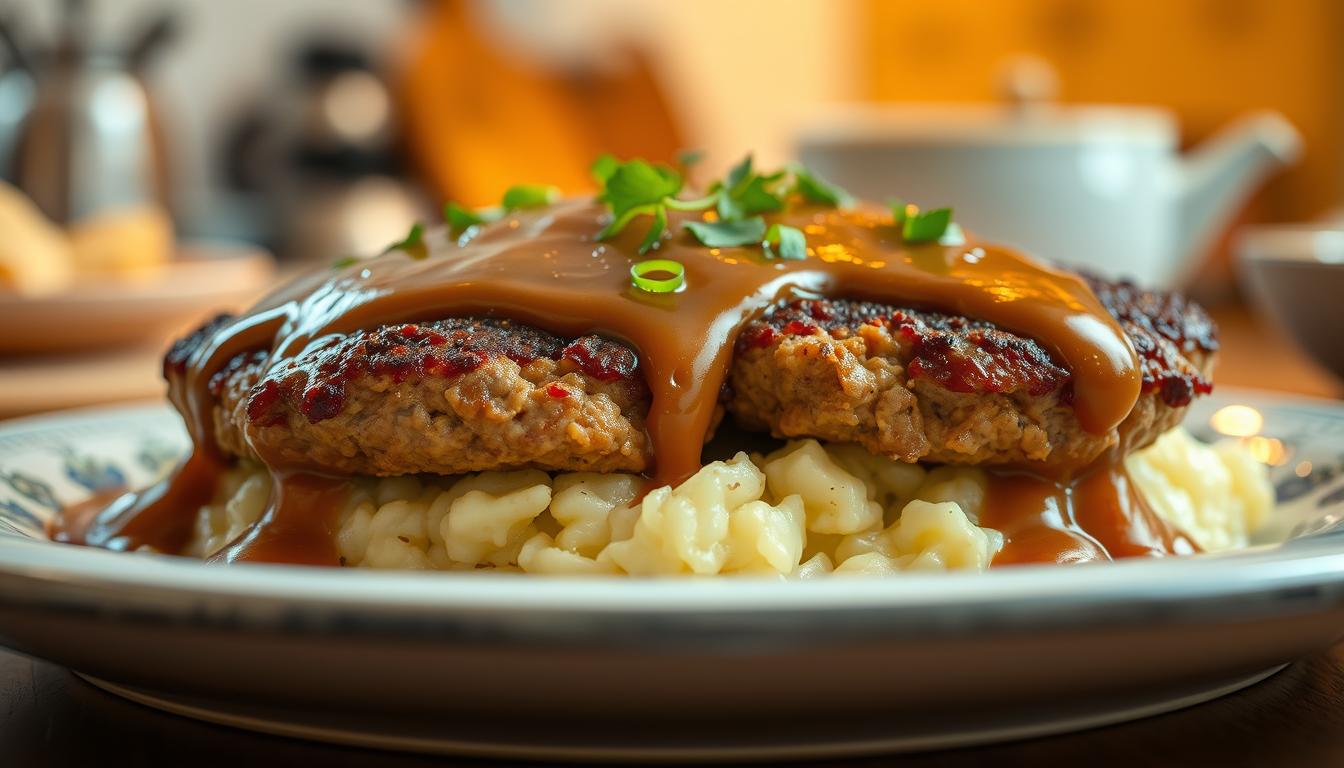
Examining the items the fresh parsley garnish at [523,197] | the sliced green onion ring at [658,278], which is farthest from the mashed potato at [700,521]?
the fresh parsley garnish at [523,197]

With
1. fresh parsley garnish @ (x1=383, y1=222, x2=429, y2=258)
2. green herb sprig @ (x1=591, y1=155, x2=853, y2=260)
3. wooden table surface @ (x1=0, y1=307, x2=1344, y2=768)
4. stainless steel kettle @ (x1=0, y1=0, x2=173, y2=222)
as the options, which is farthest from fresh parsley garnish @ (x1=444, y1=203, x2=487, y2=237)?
stainless steel kettle @ (x1=0, y1=0, x2=173, y2=222)

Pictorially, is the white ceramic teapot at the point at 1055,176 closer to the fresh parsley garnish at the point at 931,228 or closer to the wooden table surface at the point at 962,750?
the fresh parsley garnish at the point at 931,228

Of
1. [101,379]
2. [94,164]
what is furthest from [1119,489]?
[94,164]

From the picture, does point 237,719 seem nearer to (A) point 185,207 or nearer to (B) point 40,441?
(B) point 40,441

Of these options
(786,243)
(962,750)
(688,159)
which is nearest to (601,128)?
(688,159)

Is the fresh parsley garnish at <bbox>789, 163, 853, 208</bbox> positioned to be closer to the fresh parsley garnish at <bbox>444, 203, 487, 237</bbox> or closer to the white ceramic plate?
the fresh parsley garnish at <bbox>444, 203, 487, 237</bbox>

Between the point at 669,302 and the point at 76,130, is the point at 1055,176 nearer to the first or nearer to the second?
the point at 669,302
